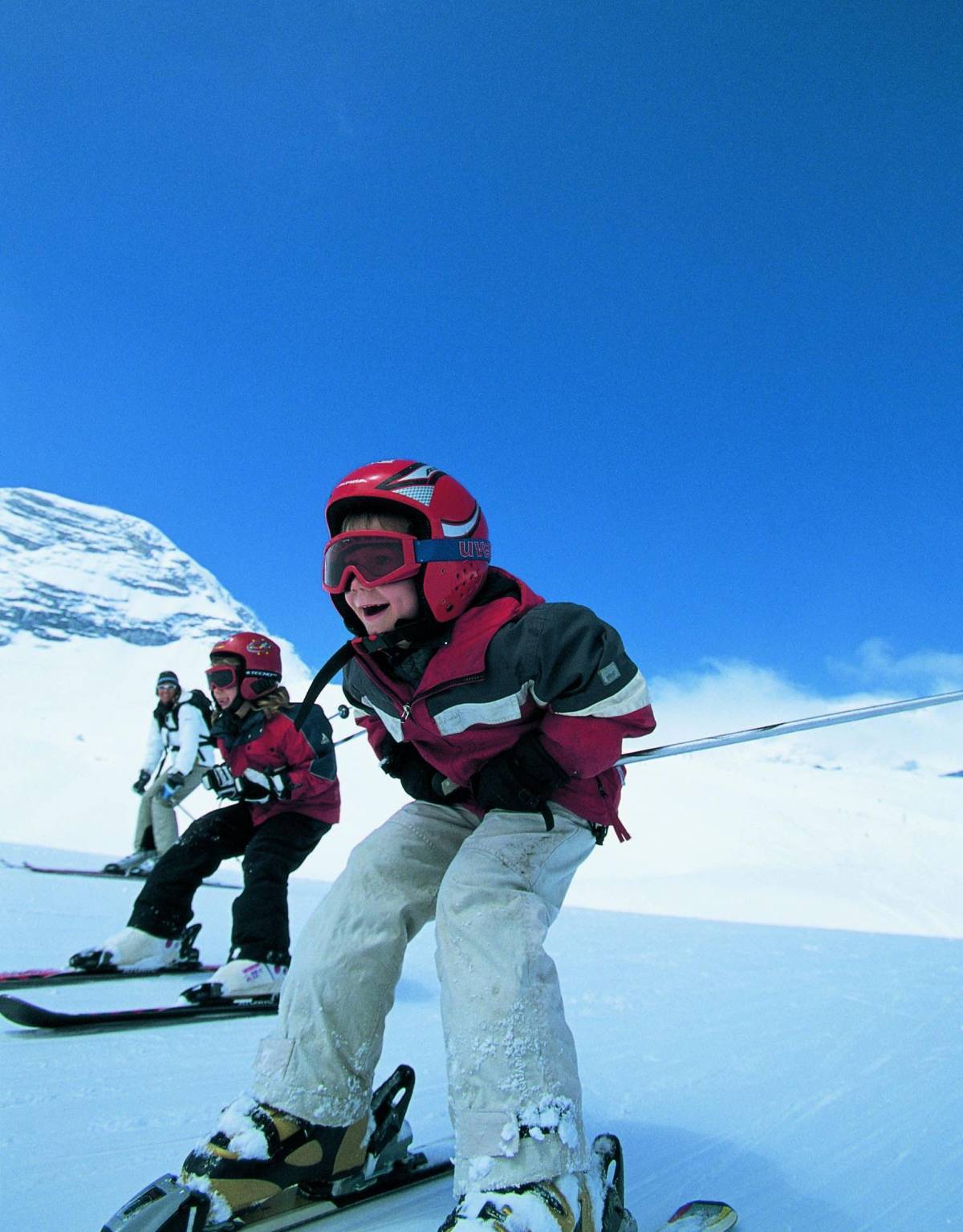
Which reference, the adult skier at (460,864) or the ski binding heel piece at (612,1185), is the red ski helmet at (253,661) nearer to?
the adult skier at (460,864)

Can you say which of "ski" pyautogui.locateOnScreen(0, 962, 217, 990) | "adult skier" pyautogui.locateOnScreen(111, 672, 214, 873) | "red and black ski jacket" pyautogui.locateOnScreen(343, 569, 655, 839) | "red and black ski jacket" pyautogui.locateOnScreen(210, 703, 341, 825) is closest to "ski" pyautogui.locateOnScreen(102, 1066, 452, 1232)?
"red and black ski jacket" pyautogui.locateOnScreen(343, 569, 655, 839)

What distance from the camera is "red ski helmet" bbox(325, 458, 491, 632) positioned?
2.00 metres

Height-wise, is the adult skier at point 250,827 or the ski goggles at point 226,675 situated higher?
the ski goggles at point 226,675

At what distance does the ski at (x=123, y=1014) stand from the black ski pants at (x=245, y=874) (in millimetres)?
235

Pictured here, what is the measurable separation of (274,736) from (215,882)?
17.0 ft

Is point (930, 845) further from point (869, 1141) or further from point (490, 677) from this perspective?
point (490, 677)

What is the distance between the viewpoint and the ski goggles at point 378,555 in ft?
6.47

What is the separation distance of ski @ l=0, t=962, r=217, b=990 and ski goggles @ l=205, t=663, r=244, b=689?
146 cm

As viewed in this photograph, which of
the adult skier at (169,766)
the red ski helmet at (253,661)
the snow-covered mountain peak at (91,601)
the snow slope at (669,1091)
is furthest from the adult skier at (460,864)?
the snow-covered mountain peak at (91,601)

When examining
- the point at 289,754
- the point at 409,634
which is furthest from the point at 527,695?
the point at 289,754

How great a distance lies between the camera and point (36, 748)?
2341 cm

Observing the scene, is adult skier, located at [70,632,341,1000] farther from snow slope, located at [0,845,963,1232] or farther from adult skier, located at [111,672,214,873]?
adult skier, located at [111,672,214,873]

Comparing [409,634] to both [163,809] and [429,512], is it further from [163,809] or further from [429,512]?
[163,809]

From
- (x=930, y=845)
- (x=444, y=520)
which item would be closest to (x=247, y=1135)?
(x=444, y=520)
